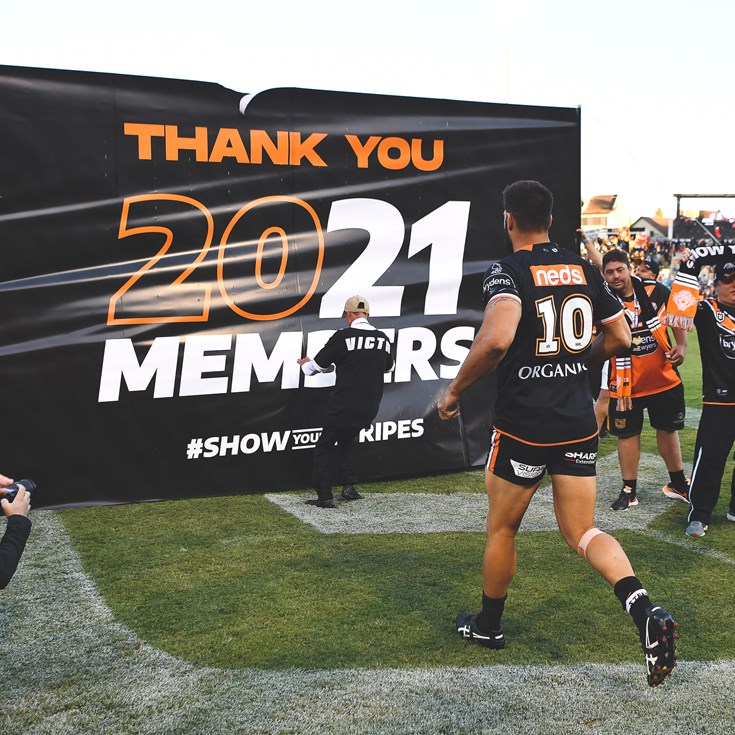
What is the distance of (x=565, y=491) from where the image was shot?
3.79 m

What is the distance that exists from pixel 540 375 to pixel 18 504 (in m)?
2.18

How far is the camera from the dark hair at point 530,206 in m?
3.87

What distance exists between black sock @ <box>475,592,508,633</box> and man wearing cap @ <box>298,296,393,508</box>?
9.39 feet

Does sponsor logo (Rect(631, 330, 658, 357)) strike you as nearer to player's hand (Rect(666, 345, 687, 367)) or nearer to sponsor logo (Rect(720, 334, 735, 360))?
player's hand (Rect(666, 345, 687, 367))

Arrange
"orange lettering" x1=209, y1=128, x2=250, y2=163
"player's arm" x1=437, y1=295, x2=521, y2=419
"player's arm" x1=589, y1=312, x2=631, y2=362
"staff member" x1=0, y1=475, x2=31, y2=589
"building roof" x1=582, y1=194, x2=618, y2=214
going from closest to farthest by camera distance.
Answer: "staff member" x1=0, y1=475, x2=31, y2=589, "player's arm" x1=437, y1=295, x2=521, y2=419, "player's arm" x1=589, y1=312, x2=631, y2=362, "orange lettering" x1=209, y1=128, x2=250, y2=163, "building roof" x1=582, y1=194, x2=618, y2=214

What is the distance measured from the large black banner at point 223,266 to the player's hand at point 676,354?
1.95 meters

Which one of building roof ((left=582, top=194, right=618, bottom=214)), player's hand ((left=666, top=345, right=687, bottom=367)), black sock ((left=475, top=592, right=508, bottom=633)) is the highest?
building roof ((left=582, top=194, right=618, bottom=214))

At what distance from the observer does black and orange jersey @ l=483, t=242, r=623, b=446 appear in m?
3.73

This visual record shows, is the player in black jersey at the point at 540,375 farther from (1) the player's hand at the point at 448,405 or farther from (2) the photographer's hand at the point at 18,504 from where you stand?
(2) the photographer's hand at the point at 18,504

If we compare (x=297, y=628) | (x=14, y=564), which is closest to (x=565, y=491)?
(x=297, y=628)

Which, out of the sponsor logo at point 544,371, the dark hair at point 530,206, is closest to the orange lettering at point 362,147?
the dark hair at point 530,206

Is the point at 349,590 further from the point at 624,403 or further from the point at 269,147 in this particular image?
the point at 269,147

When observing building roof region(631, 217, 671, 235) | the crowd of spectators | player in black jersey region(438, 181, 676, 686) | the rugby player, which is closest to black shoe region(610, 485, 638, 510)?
the rugby player

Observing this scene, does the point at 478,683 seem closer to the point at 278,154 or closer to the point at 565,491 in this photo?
the point at 565,491
